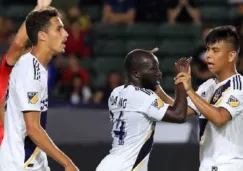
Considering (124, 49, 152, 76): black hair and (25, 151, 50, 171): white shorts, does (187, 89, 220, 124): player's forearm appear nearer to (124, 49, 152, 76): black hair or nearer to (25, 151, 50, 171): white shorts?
(124, 49, 152, 76): black hair

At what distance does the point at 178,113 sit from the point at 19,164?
3.91 feet

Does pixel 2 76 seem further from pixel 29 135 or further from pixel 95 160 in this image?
pixel 95 160

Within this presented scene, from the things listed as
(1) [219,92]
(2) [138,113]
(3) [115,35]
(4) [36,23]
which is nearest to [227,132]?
(1) [219,92]

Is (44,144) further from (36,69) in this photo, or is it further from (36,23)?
(36,23)

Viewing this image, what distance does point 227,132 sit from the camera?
17.4 feet

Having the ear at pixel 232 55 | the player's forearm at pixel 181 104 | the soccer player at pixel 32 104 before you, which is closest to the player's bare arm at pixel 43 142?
the soccer player at pixel 32 104

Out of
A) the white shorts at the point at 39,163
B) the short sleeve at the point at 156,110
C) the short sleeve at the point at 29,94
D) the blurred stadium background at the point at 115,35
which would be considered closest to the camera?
the short sleeve at the point at 29,94

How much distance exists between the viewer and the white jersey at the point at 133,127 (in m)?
5.07

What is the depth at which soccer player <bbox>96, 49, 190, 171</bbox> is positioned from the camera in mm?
5066

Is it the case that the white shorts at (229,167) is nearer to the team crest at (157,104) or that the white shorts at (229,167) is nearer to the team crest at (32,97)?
the team crest at (157,104)

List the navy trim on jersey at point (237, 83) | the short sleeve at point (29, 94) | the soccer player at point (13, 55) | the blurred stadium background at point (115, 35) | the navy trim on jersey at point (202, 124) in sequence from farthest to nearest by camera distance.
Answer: the blurred stadium background at point (115, 35), the soccer player at point (13, 55), the navy trim on jersey at point (202, 124), the navy trim on jersey at point (237, 83), the short sleeve at point (29, 94)

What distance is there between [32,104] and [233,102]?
151cm

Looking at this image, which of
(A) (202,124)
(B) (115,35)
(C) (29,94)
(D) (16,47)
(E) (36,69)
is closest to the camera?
(C) (29,94)

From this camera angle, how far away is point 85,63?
11.7 metres
